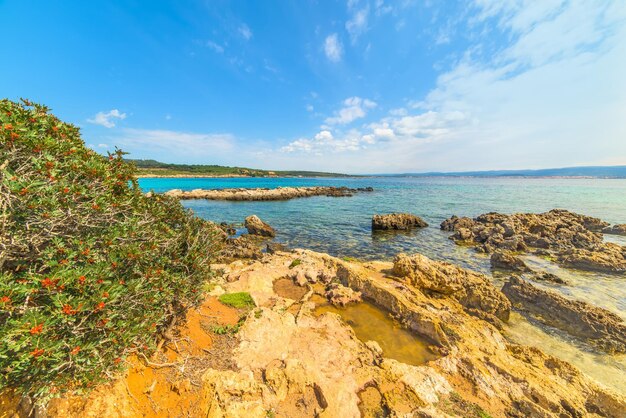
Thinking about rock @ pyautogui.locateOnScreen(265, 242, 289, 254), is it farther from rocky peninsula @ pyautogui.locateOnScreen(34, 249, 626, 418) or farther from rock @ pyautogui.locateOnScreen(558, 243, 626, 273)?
rock @ pyautogui.locateOnScreen(558, 243, 626, 273)

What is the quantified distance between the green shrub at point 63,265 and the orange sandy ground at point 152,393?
1.66 ft

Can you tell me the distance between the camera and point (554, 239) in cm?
2681

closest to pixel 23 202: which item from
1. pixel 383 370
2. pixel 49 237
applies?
pixel 49 237

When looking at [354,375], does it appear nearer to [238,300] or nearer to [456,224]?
[238,300]

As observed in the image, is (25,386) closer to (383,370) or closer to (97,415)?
(97,415)

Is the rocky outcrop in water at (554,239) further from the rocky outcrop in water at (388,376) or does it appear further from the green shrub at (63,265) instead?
the green shrub at (63,265)

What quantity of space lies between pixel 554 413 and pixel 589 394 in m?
2.23

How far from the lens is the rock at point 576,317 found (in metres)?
10.3

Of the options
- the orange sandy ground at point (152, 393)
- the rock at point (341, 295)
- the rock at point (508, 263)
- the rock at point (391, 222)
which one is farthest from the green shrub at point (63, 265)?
the rock at point (391, 222)

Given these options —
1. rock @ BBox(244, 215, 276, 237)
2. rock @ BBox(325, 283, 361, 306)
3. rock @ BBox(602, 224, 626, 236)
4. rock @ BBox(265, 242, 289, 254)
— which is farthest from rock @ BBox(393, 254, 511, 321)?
rock @ BBox(602, 224, 626, 236)

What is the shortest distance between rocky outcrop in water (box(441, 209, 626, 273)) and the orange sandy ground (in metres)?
25.8

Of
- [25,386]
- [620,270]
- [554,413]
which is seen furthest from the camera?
[620,270]

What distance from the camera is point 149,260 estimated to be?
5711 mm

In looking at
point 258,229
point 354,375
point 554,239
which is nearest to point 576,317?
point 354,375
